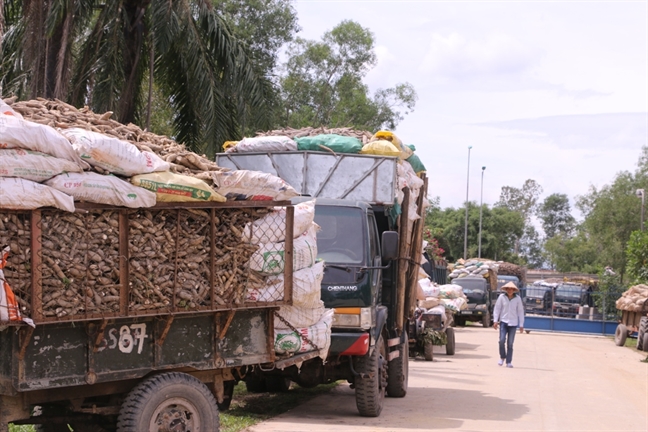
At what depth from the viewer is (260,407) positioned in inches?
458

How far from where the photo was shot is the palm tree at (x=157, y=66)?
700 inches

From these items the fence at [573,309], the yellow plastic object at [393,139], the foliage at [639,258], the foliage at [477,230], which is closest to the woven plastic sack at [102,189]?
the yellow plastic object at [393,139]

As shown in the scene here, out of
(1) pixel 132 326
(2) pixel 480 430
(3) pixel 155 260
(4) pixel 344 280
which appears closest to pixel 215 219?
(3) pixel 155 260

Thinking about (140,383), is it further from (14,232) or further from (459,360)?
(459,360)

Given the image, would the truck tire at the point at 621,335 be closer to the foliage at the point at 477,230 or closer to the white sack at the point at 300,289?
the white sack at the point at 300,289

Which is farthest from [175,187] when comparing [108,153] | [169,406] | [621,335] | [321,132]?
[621,335]

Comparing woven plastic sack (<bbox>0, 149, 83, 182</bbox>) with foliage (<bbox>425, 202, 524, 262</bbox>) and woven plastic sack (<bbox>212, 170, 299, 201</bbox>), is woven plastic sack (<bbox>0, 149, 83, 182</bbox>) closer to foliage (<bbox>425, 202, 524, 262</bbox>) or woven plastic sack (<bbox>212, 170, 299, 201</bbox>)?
woven plastic sack (<bbox>212, 170, 299, 201</bbox>)

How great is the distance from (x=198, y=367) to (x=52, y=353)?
1.36 meters

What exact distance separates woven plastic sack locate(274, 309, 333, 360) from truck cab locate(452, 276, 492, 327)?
28218 millimetres

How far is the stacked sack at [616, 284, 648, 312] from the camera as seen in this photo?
26.3 m

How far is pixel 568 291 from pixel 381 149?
3480cm

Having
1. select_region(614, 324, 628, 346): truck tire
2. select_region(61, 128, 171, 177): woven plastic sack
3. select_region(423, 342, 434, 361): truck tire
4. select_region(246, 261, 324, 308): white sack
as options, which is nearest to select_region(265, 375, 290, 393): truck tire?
select_region(246, 261, 324, 308): white sack

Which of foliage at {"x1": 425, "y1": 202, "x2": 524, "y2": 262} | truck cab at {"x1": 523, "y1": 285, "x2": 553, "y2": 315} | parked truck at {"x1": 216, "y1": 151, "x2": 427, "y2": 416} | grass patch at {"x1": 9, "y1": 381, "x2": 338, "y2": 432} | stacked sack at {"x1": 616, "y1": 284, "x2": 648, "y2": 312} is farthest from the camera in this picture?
foliage at {"x1": 425, "y1": 202, "x2": 524, "y2": 262}

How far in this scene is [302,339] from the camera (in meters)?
8.39
